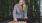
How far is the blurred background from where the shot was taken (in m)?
4.41

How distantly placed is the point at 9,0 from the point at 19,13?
69 cm

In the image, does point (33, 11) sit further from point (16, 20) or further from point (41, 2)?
point (16, 20)

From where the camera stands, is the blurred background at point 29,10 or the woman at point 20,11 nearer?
the woman at point 20,11

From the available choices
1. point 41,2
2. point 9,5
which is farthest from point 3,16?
point 41,2

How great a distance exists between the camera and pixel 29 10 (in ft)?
14.5

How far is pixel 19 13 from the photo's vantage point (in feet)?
12.8

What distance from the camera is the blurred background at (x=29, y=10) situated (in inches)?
174

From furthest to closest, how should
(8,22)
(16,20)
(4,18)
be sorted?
(4,18) → (8,22) → (16,20)

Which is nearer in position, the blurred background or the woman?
the woman

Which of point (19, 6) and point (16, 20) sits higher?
point (19, 6)

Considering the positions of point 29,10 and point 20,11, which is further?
point 29,10

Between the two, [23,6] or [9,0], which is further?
[9,0]

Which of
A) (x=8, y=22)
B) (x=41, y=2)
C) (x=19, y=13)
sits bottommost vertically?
(x=8, y=22)

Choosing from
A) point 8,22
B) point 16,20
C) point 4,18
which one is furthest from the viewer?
point 4,18
